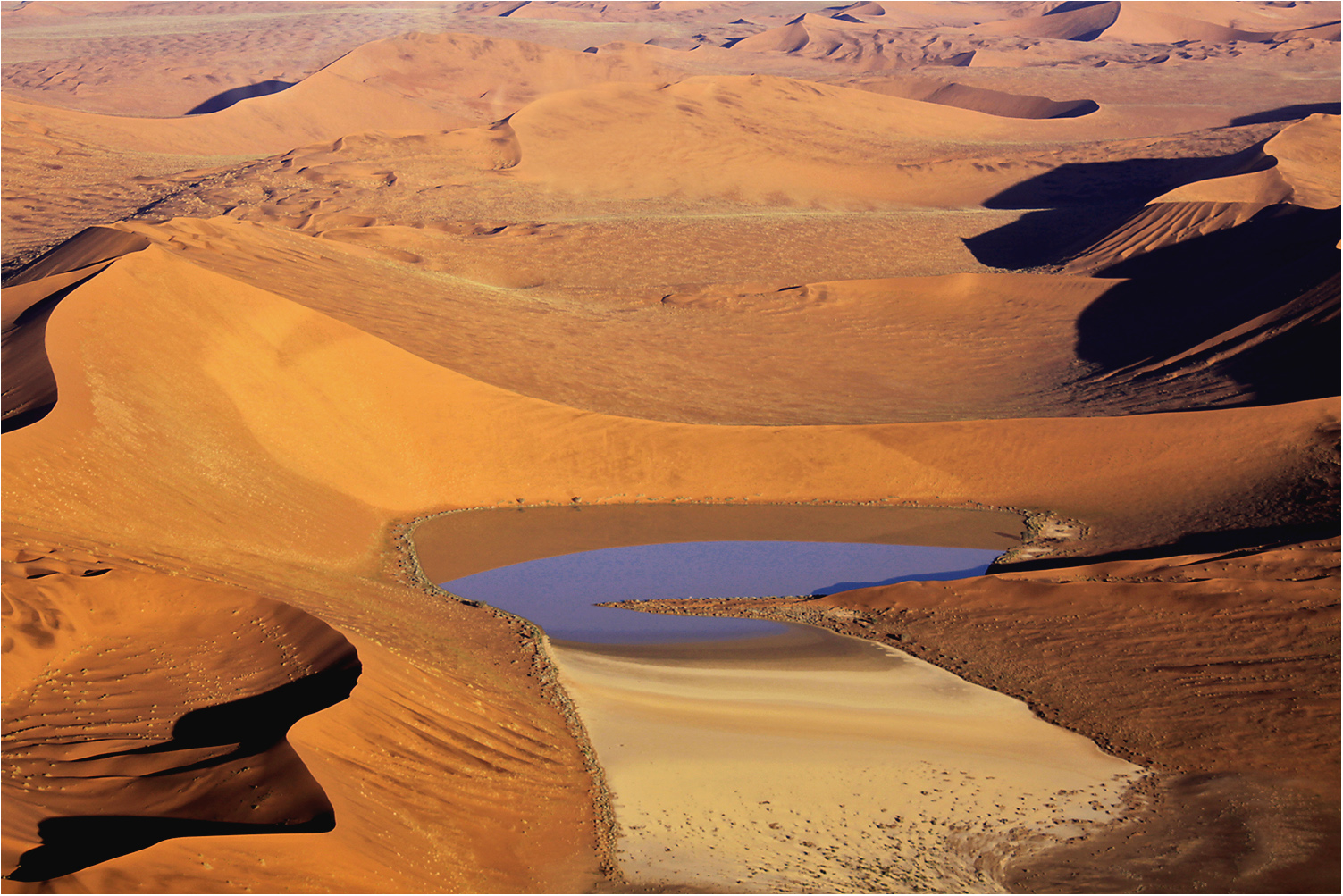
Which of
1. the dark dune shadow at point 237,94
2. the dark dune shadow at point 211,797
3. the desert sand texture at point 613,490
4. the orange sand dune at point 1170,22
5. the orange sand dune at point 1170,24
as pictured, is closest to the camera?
the dark dune shadow at point 211,797

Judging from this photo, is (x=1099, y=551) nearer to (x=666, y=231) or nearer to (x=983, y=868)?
(x=983, y=868)

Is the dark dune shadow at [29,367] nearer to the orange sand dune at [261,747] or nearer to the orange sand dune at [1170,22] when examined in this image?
the orange sand dune at [261,747]

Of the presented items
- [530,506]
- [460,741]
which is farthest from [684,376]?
[460,741]

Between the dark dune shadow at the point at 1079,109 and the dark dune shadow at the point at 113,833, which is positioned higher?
the dark dune shadow at the point at 113,833

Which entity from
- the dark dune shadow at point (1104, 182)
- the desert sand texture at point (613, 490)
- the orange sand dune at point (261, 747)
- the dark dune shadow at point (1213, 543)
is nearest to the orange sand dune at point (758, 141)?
the desert sand texture at point (613, 490)

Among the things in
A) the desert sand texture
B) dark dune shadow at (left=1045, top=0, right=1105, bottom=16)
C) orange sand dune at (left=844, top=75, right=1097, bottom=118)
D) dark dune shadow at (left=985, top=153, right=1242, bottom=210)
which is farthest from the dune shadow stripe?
dark dune shadow at (left=1045, top=0, right=1105, bottom=16)

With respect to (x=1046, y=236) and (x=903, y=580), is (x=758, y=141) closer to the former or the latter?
(x=1046, y=236)

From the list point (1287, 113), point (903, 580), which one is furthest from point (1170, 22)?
point (903, 580)
